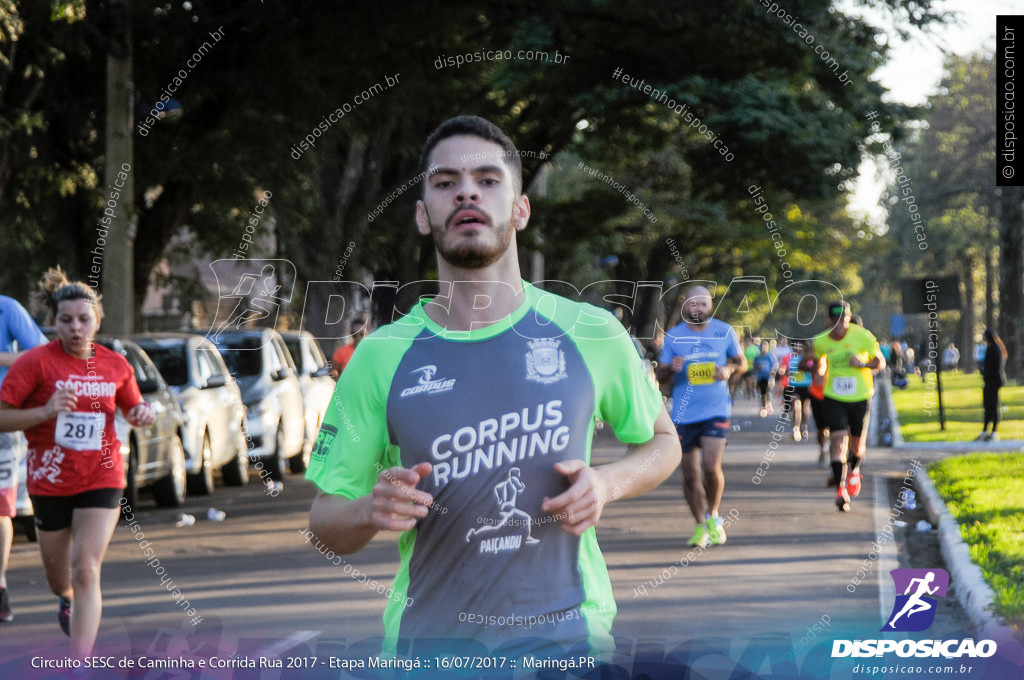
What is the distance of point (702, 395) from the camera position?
10.3 m

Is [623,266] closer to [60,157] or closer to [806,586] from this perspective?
[60,157]

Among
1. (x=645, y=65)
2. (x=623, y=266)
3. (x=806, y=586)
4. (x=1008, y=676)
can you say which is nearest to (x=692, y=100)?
(x=645, y=65)

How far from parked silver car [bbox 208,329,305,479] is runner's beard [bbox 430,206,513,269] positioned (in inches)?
503

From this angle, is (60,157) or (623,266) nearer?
(60,157)

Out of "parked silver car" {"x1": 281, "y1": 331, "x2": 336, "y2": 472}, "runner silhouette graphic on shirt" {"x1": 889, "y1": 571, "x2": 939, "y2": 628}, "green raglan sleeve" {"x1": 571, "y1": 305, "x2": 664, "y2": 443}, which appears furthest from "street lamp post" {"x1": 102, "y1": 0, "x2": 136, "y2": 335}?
"green raglan sleeve" {"x1": 571, "y1": 305, "x2": 664, "y2": 443}

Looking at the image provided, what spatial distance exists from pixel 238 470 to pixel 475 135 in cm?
A: 1323

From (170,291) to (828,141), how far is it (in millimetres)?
14677

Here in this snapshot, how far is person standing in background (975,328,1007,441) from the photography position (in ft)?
66.2

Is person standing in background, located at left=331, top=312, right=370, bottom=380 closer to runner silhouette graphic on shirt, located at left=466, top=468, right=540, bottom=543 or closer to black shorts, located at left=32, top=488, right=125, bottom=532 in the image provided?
black shorts, located at left=32, top=488, right=125, bottom=532

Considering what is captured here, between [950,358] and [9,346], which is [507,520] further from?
[950,358]

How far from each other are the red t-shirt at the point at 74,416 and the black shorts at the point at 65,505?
0.08 feet

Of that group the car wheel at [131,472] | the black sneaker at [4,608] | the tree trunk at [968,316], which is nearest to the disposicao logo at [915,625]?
the black sneaker at [4,608]

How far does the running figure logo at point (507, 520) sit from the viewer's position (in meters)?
2.81

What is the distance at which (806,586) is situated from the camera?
860cm
